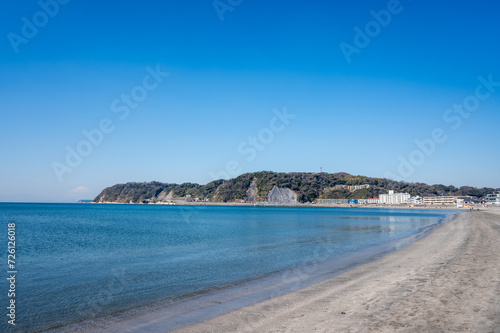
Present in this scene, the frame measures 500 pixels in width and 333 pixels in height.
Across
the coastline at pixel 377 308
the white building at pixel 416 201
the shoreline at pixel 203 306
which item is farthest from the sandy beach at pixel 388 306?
the white building at pixel 416 201

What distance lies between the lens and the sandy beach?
23.0ft

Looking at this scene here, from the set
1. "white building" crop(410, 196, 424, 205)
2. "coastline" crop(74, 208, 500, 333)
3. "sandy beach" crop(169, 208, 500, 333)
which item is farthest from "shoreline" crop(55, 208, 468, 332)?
"white building" crop(410, 196, 424, 205)

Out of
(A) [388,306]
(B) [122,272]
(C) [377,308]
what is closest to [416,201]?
(B) [122,272]

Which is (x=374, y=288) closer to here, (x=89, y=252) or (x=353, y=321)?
(x=353, y=321)

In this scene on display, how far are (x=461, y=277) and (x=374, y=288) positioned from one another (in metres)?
3.01

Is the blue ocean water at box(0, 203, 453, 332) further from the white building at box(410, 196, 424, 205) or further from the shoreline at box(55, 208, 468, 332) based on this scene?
the white building at box(410, 196, 424, 205)

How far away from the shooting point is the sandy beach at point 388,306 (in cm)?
702

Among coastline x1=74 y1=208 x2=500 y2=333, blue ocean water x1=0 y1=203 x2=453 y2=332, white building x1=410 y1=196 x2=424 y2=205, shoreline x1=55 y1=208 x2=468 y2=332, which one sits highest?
white building x1=410 y1=196 x2=424 y2=205

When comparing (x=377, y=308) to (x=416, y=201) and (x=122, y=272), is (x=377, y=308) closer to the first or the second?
(x=122, y=272)

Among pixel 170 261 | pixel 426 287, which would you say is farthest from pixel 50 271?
pixel 426 287

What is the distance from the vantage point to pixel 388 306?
8.38m

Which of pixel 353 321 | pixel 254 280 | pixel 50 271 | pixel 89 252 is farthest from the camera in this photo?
pixel 89 252

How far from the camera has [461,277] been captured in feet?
36.2

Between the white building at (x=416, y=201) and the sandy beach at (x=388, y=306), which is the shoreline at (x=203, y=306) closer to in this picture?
the sandy beach at (x=388, y=306)
